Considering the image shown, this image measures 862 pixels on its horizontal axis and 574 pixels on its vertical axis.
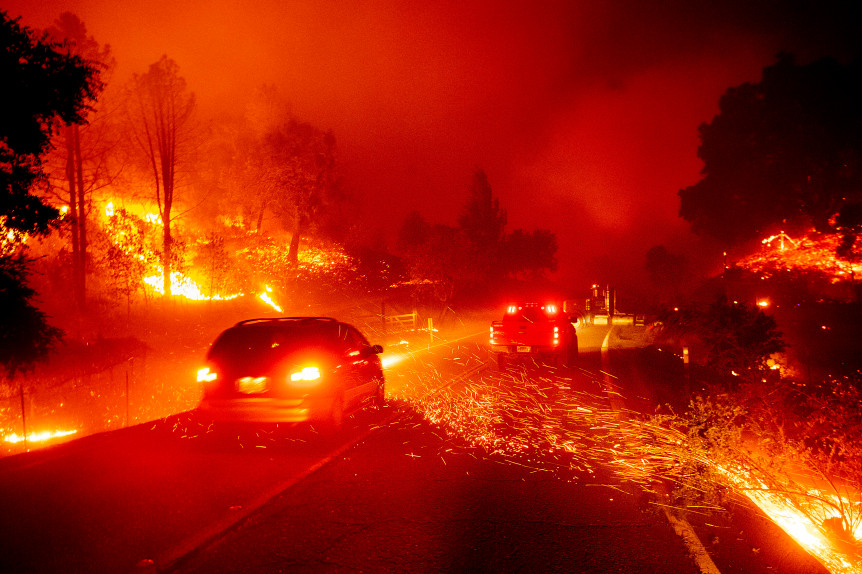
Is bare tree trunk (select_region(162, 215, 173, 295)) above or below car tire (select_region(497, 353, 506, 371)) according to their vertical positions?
above

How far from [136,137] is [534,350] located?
→ 22805 millimetres

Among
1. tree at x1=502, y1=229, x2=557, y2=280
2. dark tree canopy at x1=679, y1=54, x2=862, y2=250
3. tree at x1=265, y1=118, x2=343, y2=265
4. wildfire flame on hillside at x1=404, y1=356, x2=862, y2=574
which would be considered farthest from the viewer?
tree at x1=502, y1=229, x2=557, y2=280

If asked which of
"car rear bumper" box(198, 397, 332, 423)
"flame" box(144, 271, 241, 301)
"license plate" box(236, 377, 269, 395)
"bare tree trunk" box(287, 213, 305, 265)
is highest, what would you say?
"bare tree trunk" box(287, 213, 305, 265)

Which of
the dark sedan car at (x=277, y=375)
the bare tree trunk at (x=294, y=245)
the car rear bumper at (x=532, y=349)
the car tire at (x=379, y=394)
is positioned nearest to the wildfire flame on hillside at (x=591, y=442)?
the car tire at (x=379, y=394)

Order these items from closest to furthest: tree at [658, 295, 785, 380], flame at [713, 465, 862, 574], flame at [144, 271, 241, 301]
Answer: flame at [713, 465, 862, 574], tree at [658, 295, 785, 380], flame at [144, 271, 241, 301]

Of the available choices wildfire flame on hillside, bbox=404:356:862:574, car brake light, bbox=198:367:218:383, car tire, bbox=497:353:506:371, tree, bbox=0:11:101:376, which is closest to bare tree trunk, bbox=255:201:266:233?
car tire, bbox=497:353:506:371

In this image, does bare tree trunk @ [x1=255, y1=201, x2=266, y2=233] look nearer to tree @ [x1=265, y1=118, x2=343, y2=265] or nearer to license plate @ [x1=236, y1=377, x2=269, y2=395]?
tree @ [x1=265, y1=118, x2=343, y2=265]

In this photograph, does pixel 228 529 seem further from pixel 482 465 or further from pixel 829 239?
Answer: pixel 829 239

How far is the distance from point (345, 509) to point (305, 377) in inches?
112

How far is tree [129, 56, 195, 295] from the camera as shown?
90.3 feet

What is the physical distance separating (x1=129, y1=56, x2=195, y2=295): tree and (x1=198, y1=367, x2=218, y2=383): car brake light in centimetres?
2082

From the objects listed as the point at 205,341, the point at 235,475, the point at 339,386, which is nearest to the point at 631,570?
the point at 235,475

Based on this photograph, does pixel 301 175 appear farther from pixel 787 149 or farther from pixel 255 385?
pixel 255 385

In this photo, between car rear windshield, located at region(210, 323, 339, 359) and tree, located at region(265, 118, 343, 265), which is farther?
tree, located at region(265, 118, 343, 265)
